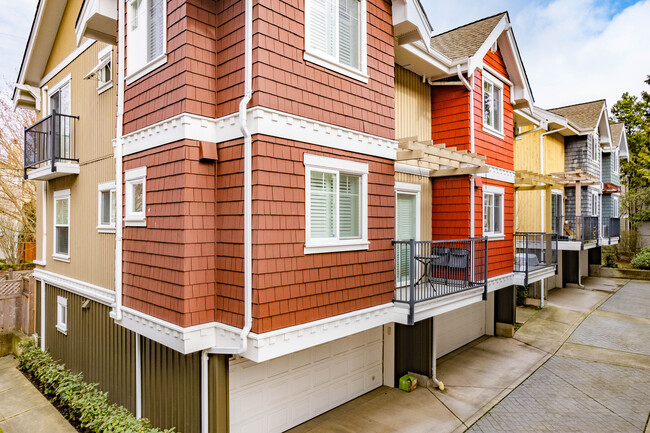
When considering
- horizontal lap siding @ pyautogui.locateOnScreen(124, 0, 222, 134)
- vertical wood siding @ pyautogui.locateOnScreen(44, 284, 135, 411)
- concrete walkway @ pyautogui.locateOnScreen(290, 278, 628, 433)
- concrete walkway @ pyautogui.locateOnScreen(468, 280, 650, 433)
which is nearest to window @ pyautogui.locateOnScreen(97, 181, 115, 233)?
vertical wood siding @ pyautogui.locateOnScreen(44, 284, 135, 411)

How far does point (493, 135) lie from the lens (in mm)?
10219

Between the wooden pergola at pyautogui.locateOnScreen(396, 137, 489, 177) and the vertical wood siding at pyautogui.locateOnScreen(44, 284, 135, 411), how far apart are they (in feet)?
20.5

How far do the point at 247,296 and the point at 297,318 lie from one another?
855mm

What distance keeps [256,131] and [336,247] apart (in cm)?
216

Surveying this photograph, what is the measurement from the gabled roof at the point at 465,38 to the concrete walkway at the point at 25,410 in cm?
1170

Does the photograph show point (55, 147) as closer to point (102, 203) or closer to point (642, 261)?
point (102, 203)

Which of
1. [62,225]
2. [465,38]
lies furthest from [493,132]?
[62,225]

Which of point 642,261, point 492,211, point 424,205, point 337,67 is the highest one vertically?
point 337,67

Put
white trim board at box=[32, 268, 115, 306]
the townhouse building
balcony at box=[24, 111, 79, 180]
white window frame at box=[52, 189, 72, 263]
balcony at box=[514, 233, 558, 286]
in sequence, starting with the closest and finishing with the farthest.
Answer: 1. the townhouse building
2. white trim board at box=[32, 268, 115, 306]
3. balcony at box=[24, 111, 79, 180]
4. white window frame at box=[52, 189, 72, 263]
5. balcony at box=[514, 233, 558, 286]

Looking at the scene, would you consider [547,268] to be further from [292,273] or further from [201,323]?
[201,323]

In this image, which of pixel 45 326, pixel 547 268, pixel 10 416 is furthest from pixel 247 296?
pixel 547 268

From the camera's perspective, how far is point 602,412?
24.4 ft

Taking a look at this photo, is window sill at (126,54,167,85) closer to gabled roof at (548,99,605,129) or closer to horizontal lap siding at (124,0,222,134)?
horizontal lap siding at (124,0,222,134)

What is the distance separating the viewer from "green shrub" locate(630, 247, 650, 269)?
22.6 meters
